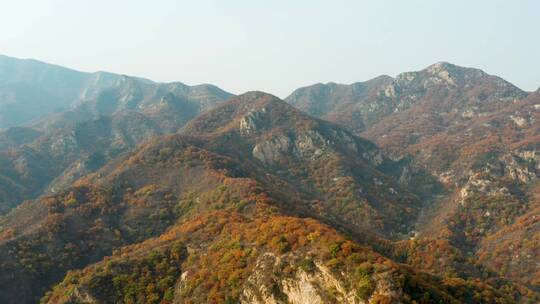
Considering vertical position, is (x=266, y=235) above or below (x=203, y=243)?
above

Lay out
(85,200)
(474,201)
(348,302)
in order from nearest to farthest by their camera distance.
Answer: (348,302), (85,200), (474,201)

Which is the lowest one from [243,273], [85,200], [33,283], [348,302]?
[33,283]

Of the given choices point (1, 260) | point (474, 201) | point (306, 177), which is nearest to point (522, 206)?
point (474, 201)

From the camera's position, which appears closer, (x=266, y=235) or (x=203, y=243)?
(x=266, y=235)

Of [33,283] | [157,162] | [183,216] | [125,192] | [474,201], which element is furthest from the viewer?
[474,201]

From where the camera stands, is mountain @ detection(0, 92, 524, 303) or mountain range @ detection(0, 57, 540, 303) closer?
mountain @ detection(0, 92, 524, 303)

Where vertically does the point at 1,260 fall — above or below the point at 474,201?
below

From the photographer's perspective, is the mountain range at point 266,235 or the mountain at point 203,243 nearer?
the mountain at point 203,243

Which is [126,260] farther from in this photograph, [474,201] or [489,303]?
[474,201]
